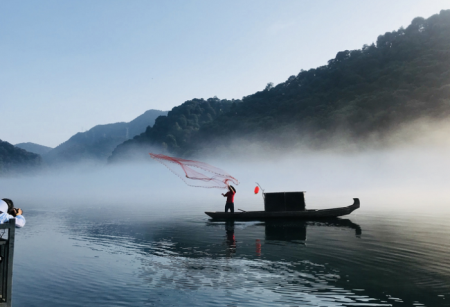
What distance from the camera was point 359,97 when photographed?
151375 mm

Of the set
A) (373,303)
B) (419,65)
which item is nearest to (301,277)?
(373,303)

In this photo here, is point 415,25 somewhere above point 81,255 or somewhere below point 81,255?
above

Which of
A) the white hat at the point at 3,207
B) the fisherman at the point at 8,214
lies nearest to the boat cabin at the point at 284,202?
the fisherman at the point at 8,214

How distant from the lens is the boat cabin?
35.0m

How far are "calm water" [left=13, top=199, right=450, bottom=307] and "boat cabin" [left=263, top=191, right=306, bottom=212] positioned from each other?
4.98 meters

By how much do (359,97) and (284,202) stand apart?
12900 cm

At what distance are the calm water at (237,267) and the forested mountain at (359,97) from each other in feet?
376

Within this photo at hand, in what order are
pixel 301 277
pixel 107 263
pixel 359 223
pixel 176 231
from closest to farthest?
pixel 301 277
pixel 107 263
pixel 176 231
pixel 359 223

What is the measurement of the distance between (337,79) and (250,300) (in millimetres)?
177100

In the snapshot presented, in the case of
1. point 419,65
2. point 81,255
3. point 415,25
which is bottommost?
point 81,255

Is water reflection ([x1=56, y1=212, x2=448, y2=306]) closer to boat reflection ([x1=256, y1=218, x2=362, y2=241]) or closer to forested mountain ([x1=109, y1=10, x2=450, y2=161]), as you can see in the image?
boat reflection ([x1=256, y1=218, x2=362, y2=241])

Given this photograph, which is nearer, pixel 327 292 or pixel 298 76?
pixel 327 292

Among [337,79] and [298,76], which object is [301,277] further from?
[298,76]

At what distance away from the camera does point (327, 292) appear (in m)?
13.2
